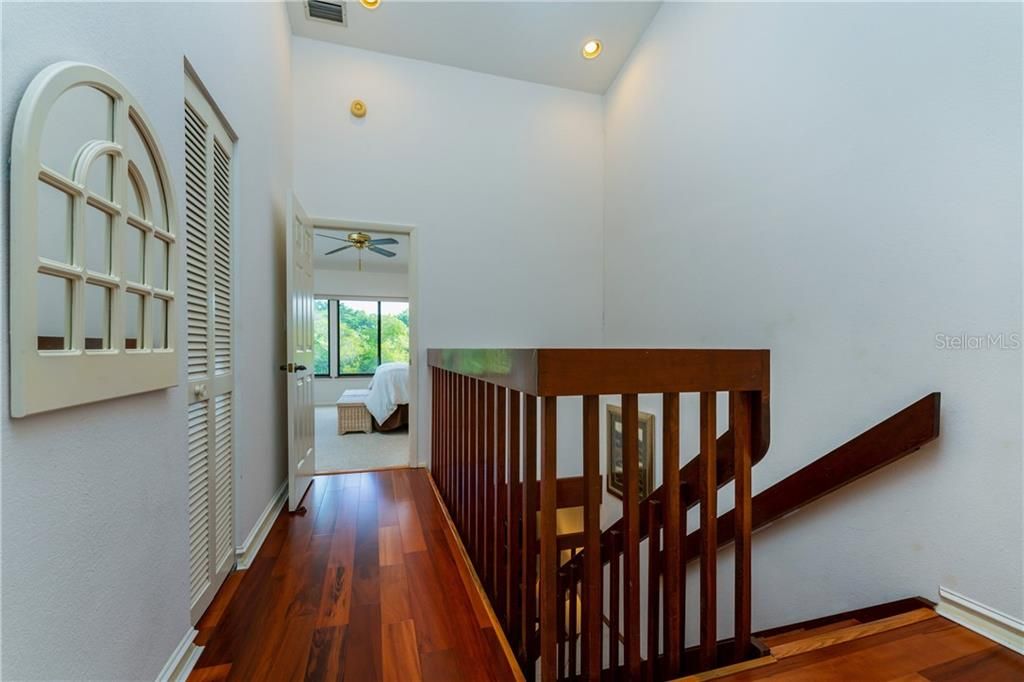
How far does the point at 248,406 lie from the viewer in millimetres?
1898

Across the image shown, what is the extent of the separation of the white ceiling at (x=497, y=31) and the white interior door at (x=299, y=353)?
1505 millimetres

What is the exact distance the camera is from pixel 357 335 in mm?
7574

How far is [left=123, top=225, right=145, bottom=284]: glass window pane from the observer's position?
989 millimetres

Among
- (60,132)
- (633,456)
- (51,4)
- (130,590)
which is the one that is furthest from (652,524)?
(51,4)

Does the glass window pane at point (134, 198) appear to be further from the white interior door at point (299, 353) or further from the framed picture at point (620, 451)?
the framed picture at point (620, 451)

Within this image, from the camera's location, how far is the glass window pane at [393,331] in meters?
7.66

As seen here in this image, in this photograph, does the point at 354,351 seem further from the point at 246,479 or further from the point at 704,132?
the point at 704,132

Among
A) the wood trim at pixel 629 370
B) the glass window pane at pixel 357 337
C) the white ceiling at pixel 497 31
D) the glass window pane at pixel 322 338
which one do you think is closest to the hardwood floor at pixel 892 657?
the wood trim at pixel 629 370

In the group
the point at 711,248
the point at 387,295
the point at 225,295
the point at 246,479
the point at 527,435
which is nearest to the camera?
the point at 527,435

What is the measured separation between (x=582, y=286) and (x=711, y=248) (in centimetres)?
139

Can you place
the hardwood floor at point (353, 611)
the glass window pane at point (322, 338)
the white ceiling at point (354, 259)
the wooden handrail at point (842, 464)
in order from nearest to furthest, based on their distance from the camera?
1. the hardwood floor at point (353, 611)
2. the wooden handrail at point (842, 464)
3. the white ceiling at point (354, 259)
4. the glass window pane at point (322, 338)

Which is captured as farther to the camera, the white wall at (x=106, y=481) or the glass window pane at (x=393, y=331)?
the glass window pane at (x=393, y=331)

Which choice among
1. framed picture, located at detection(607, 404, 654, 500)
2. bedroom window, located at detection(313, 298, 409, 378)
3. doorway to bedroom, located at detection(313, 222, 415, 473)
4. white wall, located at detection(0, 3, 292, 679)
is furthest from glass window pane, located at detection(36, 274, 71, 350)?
bedroom window, located at detection(313, 298, 409, 378)

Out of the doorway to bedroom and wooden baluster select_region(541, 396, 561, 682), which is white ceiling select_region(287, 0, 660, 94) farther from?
wooden baluster select_region(541, 396, 561, 682)
